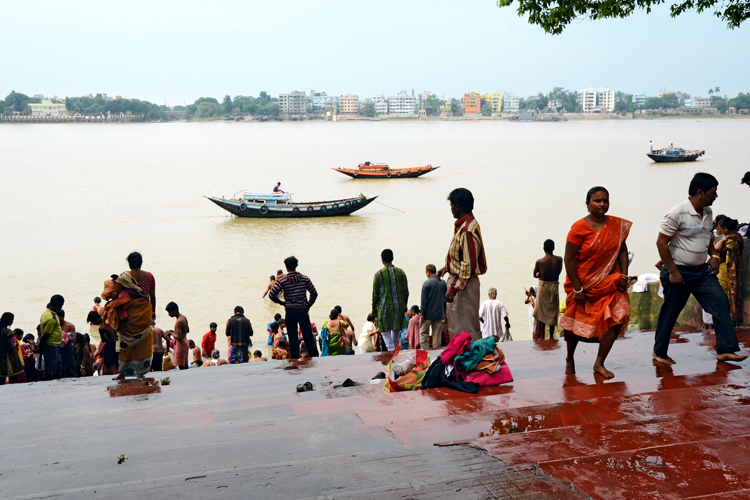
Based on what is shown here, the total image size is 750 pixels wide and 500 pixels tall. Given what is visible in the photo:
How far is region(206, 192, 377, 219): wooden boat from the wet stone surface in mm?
25985

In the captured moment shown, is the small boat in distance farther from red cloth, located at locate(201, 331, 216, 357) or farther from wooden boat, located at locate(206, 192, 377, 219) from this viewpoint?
red cloth, located at locate(201, 331, 216, 357)

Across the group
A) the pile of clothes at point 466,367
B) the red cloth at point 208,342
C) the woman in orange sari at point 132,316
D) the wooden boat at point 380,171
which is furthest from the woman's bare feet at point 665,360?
the wooden boat at point 380,171

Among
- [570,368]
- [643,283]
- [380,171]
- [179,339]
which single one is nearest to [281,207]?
[380,171]

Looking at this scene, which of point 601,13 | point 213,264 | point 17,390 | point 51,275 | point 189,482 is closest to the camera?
point 189,482

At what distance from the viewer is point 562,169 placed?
59.3 metres

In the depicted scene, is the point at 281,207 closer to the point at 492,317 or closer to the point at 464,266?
the point at 492,317

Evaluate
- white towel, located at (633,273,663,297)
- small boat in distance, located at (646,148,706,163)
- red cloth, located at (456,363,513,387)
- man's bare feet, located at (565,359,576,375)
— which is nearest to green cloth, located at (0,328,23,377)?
red cloth, located at (456,363,513,387)

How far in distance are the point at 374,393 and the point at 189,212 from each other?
1306 inches

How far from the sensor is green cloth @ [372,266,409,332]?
22.5ft

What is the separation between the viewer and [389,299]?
6992 millimetres

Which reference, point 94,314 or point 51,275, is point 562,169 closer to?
point 51,275

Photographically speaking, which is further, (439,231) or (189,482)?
(439,231)

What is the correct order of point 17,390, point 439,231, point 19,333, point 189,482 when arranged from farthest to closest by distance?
point 439,231 < point 19,333 < point 17,390 < point 189,482

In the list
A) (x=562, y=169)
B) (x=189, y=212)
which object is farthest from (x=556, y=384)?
(x=562, y=169)
